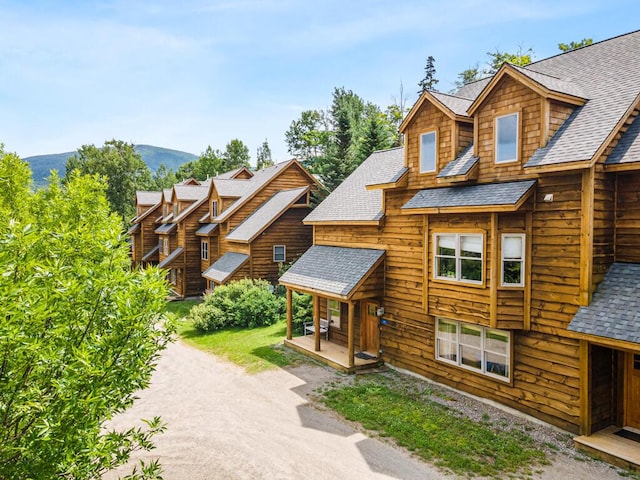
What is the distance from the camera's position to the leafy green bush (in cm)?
2236

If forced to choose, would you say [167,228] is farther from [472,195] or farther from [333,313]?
[472,195]

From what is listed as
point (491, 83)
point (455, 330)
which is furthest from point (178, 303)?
point (491, 83)

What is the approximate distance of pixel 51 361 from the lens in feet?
14.3

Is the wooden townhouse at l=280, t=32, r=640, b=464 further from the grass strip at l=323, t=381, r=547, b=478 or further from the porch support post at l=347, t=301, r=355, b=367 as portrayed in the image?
the grass strip at l=323, t=381, r=547, b=478

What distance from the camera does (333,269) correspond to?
17203mm

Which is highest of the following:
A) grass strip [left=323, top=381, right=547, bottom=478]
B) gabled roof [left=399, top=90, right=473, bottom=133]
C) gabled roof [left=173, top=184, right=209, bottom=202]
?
gabled roof [left=399, top=90, right=473, bottom=133]

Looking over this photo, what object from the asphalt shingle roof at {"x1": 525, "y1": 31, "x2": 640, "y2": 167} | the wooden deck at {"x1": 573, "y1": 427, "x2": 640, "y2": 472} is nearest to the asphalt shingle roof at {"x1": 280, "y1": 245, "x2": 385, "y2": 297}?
the asphalt shingle roof at {"x1": 525, "y1": 31, "x2": 640, "y2": 167}

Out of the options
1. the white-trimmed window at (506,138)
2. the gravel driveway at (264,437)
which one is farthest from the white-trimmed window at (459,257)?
the gravel driveway at (264,437)

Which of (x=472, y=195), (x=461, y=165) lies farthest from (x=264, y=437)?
(x=461, y=165)

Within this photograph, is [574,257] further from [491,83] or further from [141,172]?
[141,172]

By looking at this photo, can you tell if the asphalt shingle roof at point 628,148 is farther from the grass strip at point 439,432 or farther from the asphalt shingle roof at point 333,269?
the asphalt shingle roof at point 333,269

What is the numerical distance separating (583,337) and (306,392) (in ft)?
27.2

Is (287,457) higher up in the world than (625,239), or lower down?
lower down

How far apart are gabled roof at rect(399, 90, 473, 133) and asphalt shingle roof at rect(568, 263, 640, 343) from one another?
21.1ft
